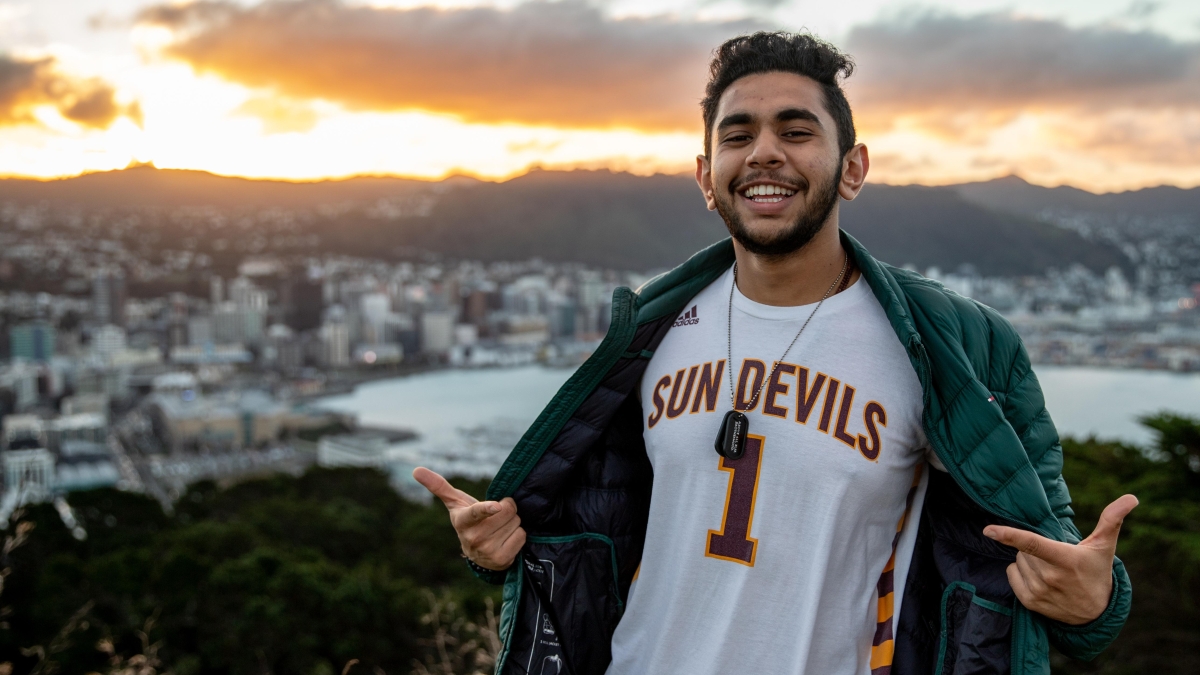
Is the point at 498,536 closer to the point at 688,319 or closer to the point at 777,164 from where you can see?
the point at 688,319

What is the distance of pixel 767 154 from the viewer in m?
0.94

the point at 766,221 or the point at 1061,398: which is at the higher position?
the point at 766,221

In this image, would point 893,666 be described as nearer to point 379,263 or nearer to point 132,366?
point 132,366

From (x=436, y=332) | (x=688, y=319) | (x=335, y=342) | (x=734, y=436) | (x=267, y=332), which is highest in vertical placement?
(x=688, y=319)

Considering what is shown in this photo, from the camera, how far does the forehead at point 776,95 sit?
959mm

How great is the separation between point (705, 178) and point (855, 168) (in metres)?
0.19

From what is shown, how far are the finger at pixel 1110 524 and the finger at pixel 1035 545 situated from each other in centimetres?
2

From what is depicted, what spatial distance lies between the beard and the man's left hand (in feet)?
1.21

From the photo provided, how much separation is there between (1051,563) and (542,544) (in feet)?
1.91

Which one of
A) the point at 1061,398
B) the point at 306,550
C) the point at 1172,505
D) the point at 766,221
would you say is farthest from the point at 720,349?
the point at 1061,398

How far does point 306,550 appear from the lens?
9.40 metres

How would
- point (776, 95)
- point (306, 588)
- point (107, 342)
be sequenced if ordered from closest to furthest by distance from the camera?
point (776, 95)
point (306, 588)
point (107, 342)

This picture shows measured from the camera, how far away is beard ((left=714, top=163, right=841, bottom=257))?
946 mm

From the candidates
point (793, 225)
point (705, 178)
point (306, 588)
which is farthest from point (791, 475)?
point (306, 588)
